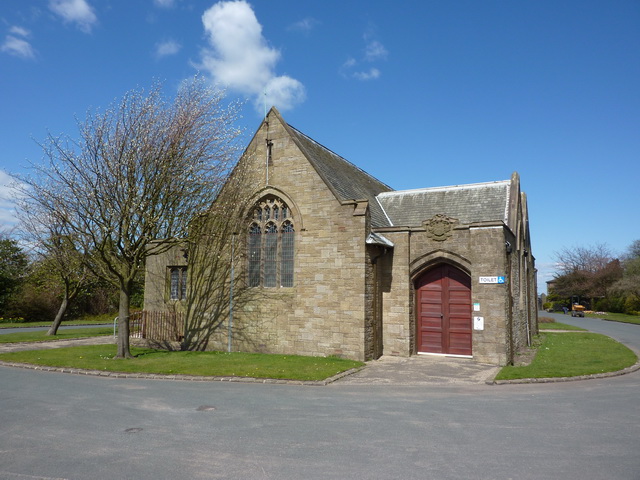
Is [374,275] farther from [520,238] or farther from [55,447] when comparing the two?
[55,447]

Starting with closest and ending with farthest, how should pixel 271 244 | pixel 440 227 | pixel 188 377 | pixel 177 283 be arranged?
pixel 188 377 < pixel 440 227 < pixel 271 244 < pixel 177 283

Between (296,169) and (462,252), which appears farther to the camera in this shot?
(296,169)

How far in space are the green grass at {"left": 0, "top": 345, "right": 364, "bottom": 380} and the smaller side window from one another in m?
2.69

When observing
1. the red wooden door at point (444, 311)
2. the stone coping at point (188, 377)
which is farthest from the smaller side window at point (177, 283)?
the red wooden door at point (444, 311)

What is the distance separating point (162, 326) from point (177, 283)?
1973 millimetres

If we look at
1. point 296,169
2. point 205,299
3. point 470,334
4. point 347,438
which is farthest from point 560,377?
point 205,299

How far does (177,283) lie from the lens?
19.5 metres

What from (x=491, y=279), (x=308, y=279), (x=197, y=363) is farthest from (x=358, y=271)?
(x=197, y=363)

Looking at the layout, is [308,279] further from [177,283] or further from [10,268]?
[10,268]

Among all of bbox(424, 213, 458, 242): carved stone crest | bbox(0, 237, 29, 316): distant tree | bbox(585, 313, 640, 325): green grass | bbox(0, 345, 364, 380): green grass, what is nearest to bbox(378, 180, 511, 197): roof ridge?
bbox(424, 213, 458, 242): carved stone crest

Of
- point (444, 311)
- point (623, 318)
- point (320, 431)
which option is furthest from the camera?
point (623, 318)

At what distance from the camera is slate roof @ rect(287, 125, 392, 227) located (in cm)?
1721

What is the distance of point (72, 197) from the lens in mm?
15359

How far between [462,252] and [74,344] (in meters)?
18.0
